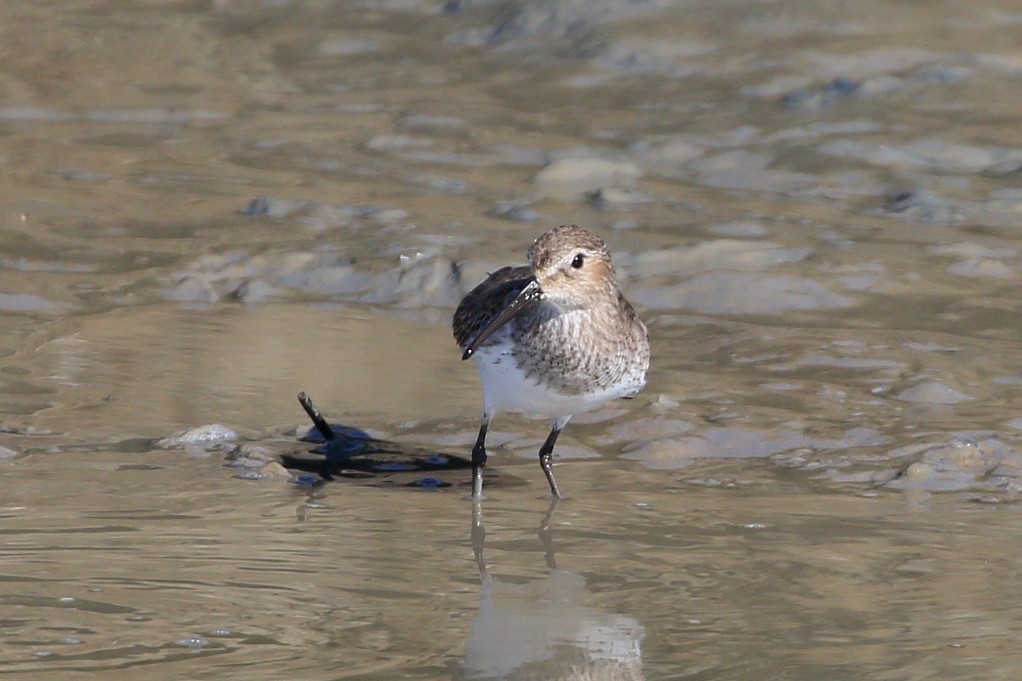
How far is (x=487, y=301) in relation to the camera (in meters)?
6.84

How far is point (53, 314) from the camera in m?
8.46

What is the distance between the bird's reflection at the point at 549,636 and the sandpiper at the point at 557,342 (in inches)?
44.4

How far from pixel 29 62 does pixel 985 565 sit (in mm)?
9808

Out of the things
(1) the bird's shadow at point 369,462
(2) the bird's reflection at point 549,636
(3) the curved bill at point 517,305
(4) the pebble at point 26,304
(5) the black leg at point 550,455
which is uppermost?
(3) the curved bill at point 517,305

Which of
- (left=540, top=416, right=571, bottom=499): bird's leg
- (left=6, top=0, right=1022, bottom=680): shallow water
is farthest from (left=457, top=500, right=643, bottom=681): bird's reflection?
(left=540, top=416, right=571, bottom=499): bird's leg

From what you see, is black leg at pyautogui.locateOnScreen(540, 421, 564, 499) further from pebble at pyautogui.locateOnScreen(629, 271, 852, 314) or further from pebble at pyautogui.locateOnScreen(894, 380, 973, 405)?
pebble at pyautogui.locateOnScreen(629, 271, 852, 314)

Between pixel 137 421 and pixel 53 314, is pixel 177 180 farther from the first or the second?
pixel 137 421

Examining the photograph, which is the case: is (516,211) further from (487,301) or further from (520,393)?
(520,393)

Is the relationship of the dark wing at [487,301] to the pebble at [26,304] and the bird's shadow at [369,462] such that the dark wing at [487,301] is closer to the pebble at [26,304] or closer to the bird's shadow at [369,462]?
the bird's shadow at [369,462]

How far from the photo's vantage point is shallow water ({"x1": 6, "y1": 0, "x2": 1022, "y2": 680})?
4.86 m

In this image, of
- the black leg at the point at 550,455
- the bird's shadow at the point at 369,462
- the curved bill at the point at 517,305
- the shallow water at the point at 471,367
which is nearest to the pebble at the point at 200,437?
the shallow water at the point at 471,367

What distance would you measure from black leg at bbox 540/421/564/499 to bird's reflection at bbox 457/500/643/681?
1.02 meters

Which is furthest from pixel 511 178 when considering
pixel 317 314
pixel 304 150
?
pixel 317 314

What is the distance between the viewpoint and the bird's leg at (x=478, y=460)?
6336 mm
